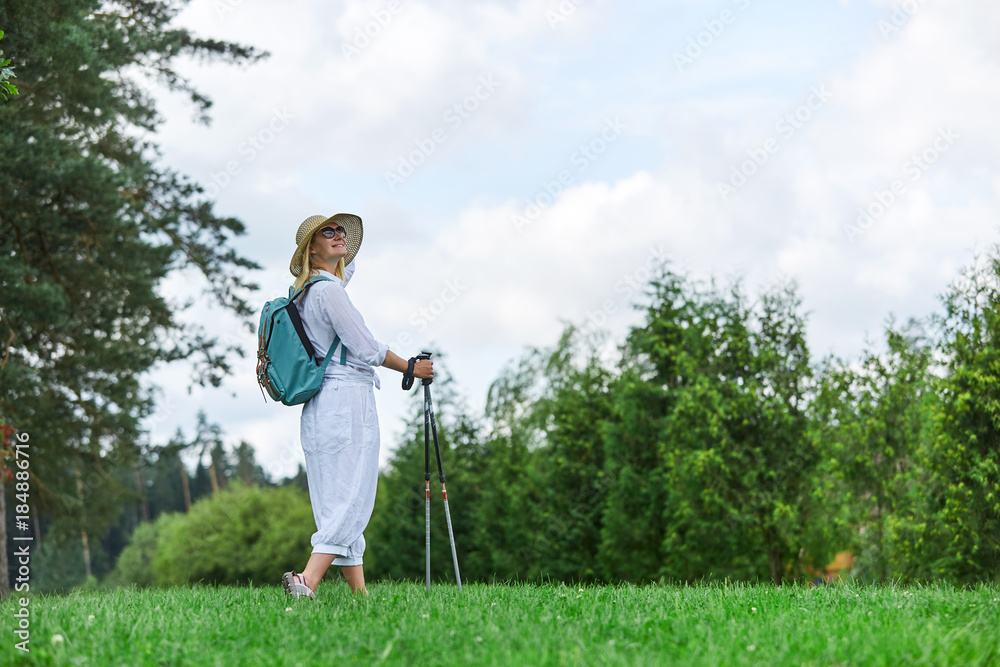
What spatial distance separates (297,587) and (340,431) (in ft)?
3.15

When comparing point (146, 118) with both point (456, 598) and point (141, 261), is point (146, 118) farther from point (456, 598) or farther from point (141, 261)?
point (456, 598)

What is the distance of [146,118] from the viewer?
18344 mm

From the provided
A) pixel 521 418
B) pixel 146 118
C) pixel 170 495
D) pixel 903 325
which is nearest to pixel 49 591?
pixel 146 118

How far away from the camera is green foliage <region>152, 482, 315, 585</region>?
49.6 meters

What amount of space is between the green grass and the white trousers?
37 centimetres

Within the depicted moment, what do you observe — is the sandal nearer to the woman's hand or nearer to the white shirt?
the white shirt

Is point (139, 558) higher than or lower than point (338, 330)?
lower

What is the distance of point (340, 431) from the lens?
5.48 m

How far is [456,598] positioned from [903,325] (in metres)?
16.2

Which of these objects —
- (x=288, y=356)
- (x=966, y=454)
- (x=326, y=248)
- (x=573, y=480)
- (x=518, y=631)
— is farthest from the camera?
(x=573, y=480)

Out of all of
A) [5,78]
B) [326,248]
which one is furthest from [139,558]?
[326,248]

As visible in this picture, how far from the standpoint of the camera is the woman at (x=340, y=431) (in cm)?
541

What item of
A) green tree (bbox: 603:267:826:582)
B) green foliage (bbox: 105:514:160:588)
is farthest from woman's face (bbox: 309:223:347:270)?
green foliage (bbox: 105:514:160:588)

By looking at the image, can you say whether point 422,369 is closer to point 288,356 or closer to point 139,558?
point 288,356
